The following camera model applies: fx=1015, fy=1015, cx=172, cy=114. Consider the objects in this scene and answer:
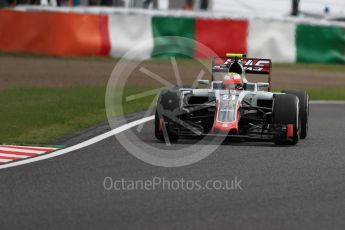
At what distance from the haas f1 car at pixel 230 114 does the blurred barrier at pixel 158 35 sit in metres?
15.0

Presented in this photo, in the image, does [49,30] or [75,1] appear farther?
[75,1]

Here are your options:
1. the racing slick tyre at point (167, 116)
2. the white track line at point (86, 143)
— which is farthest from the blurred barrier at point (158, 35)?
the racing slick tyre at point (167, 116)

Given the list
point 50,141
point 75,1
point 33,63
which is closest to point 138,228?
A: point 50,141

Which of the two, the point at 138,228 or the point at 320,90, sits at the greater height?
the point at 138,228

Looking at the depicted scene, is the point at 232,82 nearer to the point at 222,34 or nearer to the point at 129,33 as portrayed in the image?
the point at 129,33

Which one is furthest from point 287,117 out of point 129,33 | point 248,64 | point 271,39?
point 271,39

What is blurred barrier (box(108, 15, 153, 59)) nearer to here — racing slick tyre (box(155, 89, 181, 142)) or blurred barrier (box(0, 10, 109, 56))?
blurred barrier (box(0, 10, 109, 56))

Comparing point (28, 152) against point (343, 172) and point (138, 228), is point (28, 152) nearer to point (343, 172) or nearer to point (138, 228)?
point (343, 172)

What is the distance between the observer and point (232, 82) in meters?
13.1

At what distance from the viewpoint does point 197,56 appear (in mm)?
29500

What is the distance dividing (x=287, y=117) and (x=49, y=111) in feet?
16.0

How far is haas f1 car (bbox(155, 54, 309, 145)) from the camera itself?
12.3m

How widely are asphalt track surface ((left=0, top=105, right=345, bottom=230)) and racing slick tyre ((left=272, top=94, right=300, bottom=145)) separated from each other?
381 millimetres

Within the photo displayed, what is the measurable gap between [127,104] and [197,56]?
38.0 ft
